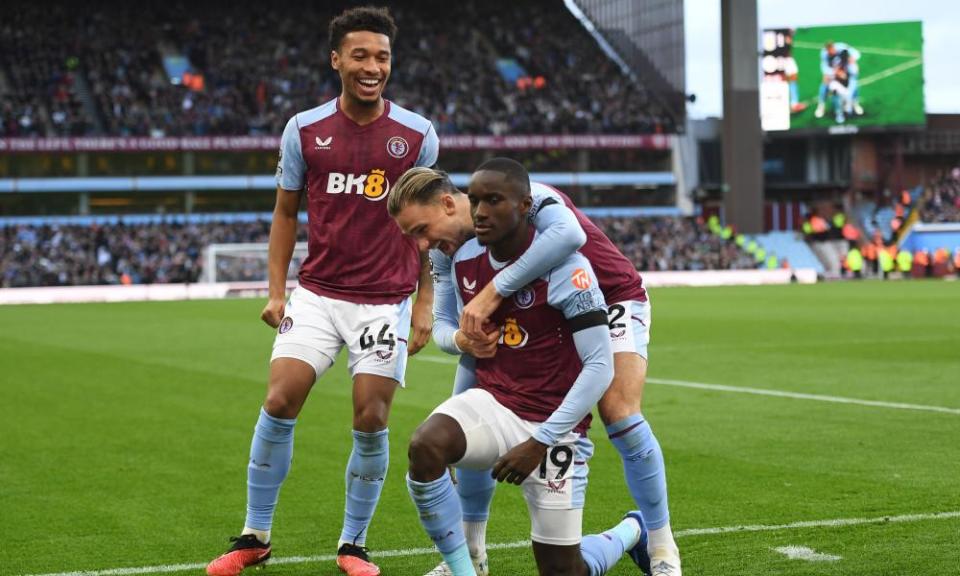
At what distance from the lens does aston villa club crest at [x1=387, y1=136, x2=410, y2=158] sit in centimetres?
607

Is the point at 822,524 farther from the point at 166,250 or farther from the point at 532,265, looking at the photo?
the point at 166,250

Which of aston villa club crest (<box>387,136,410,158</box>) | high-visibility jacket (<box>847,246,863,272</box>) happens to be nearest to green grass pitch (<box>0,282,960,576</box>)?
aston villa club crest (<box>387,136,410,158</box>)

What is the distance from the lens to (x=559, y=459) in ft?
15.5

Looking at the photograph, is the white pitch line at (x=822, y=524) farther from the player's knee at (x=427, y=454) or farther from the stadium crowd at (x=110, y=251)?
the stadium crowd at (x=110, y=251)

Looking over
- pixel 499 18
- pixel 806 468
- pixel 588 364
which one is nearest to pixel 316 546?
pixel 588 364

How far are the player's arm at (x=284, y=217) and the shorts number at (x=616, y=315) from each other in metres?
1.50

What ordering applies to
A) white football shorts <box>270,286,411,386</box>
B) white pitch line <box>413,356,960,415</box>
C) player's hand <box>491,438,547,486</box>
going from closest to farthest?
1. player's hand <box>491,438,547,486</box>
2. white football shorts <box>270,286,411,386</box>
3. white pitch line <box>413,356,960,415</box>

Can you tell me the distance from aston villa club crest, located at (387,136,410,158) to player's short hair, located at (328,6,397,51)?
46 centimetres

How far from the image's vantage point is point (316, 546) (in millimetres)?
6387

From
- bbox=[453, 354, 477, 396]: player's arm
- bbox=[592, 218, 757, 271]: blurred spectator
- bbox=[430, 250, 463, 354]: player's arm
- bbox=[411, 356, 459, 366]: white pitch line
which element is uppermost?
bbox=[430, 250, 463, 354]: player's arm

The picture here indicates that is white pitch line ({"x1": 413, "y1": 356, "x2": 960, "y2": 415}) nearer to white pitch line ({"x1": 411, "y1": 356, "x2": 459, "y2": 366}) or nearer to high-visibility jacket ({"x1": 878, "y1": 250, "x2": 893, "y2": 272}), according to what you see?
white pitch line ({"x1": 411, "y1": 356, "x2": 459, "y2": 366})

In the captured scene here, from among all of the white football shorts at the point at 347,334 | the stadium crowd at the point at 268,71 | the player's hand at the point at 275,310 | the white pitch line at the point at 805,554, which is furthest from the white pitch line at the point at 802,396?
the stadium crowd at the point at 268,71

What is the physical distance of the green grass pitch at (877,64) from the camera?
2586 inches

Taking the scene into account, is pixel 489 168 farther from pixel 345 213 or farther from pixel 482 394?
pixel 345 213
